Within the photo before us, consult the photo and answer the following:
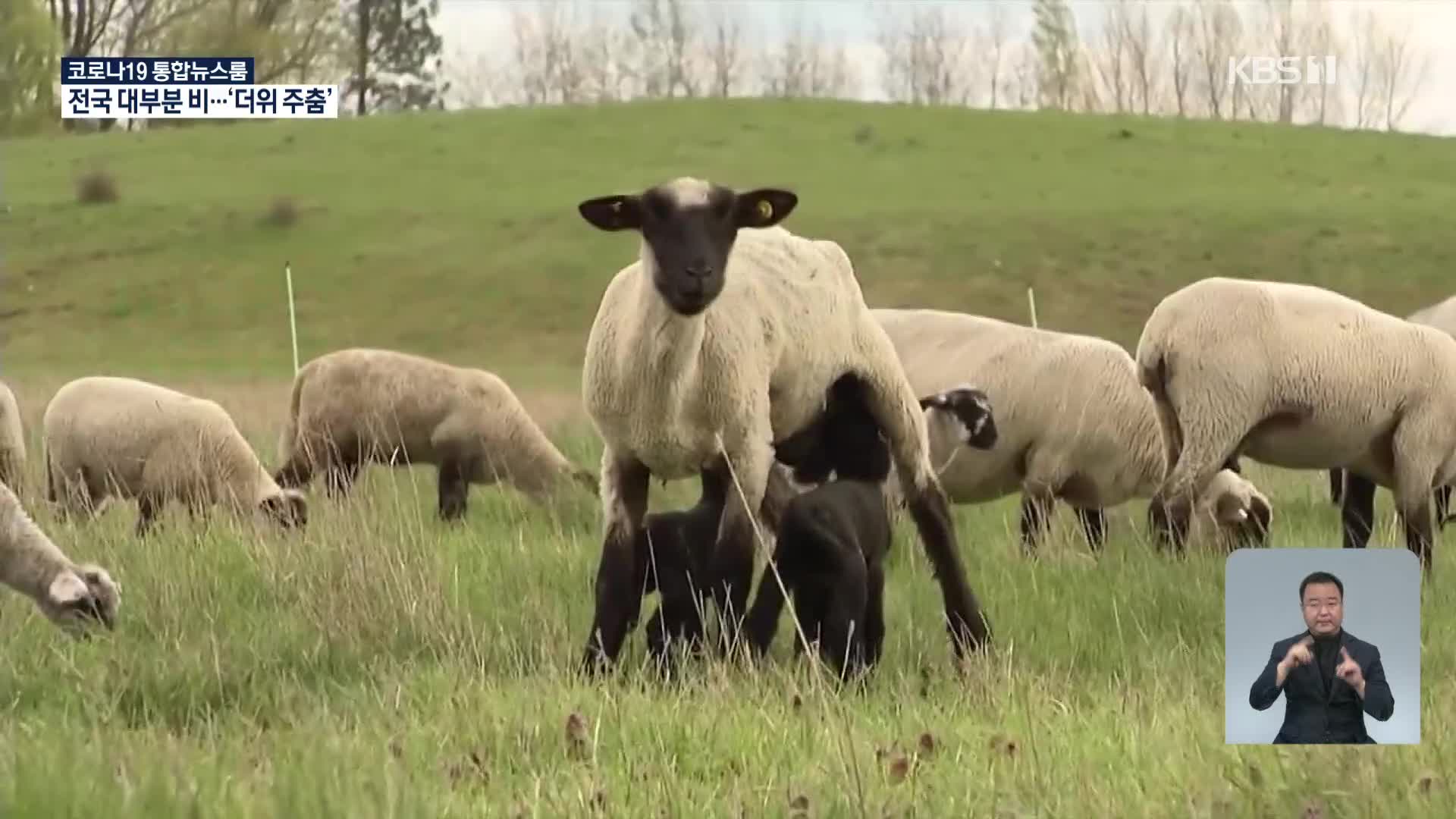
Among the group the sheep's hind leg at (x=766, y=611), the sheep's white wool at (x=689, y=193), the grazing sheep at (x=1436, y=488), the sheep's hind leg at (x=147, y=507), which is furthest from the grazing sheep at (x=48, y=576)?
the grazing sheep at (x=1436, y=488)

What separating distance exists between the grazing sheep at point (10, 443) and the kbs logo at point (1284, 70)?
7.67 meters

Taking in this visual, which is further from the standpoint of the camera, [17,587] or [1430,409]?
[1430,409]

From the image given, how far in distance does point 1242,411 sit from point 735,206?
3.56m

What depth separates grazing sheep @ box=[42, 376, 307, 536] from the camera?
10.2m

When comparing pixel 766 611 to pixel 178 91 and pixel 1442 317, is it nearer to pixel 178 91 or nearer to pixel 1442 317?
pixel 178 91

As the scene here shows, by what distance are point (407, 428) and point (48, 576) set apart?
5935 mm

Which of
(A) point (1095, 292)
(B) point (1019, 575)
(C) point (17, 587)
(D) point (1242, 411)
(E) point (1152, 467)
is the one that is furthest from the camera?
(A) point (1095, 292)

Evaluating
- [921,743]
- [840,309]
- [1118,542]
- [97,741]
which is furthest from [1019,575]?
[97,741]

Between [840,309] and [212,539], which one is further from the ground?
[840,309]

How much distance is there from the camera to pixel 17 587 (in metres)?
6.08

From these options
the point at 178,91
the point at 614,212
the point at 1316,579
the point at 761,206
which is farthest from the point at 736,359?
the point at 1316,579

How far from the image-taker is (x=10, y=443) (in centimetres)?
1057

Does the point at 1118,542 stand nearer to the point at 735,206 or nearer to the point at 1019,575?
the point at 1019,575

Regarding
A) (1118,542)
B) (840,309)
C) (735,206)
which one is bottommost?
(1118,542)
